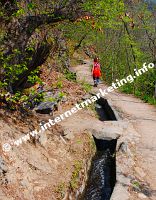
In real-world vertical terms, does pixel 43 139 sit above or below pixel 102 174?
above

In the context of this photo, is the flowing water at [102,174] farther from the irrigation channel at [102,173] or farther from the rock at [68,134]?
the rock at [68,134]

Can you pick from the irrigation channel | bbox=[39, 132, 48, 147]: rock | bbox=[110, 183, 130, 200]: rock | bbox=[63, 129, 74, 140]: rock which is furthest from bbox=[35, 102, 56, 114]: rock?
bbox=[110, 183, 130, 200]: rock

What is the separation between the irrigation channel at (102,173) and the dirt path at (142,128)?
96cm

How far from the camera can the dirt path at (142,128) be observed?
972cm

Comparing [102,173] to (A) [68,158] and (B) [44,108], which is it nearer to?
(A) [68,158]

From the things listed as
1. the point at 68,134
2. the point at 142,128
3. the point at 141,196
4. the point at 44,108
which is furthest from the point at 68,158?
the point at 142,128

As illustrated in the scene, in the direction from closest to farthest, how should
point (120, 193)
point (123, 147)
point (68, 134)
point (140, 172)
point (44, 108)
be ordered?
point (120, 193) < point (140, 172) < point (123, 147) < point (68, 134) < point (44, 108)

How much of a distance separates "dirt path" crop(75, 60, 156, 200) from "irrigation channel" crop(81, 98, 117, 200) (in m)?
0.96

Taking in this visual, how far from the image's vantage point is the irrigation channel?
986 centimetres

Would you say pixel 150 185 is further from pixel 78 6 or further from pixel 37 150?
pixel 78 6

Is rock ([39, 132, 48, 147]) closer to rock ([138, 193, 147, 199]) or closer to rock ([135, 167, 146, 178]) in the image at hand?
rock ([135, 167, 146, 178])

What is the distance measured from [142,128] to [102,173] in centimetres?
367

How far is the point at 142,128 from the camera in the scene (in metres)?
14.1

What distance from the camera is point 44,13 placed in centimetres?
1105
